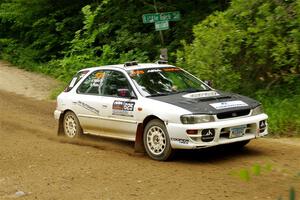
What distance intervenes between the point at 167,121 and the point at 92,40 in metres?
→ 13.8

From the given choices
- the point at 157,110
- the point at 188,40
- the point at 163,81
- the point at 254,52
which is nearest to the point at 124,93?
the point at 163,81

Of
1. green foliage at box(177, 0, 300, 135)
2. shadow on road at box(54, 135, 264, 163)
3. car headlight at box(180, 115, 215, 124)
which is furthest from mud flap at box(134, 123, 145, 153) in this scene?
green foliage at box(177, 0, 300, 135)

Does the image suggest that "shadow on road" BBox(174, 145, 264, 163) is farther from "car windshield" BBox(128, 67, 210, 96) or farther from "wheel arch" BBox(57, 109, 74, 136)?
"wheel arch" BBox(57, 109, 74, 136)

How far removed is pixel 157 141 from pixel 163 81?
138cm

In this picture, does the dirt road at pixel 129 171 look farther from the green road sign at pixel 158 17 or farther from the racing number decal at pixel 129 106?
the green road sign at pixel 158 17

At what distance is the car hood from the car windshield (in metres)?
0.33

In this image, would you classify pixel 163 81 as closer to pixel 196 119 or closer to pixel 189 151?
pixel 189 151

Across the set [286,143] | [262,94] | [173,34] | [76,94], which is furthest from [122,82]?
[173,34]

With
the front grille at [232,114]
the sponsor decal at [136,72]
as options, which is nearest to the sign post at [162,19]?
the sponsor decal at [136,72]

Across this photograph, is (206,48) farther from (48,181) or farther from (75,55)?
(75,55)

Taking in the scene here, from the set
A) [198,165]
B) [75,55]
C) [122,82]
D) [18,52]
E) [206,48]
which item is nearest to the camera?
[198,165]

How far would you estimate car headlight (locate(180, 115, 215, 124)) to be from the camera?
27.0ft

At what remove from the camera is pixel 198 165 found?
8.36 meters

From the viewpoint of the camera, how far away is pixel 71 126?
1097 centimetres
